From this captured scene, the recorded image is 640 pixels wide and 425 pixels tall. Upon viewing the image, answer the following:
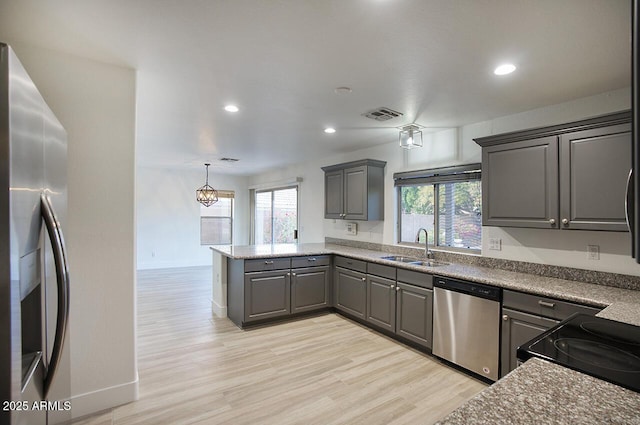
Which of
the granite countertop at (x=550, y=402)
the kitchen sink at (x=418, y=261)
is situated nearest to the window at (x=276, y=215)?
the kitchen sink at (x=418, y=261)

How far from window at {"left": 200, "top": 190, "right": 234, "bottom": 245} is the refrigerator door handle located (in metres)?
7.61

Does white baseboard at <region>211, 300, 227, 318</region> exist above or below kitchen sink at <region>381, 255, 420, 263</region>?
below

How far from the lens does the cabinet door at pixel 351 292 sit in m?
4.00

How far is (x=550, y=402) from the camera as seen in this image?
86cm

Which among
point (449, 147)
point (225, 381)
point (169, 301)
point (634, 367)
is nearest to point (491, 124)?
point (449, 147)

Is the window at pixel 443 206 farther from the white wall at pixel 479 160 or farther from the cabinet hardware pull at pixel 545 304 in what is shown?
the cabinet hardware pull at pixel 545 304

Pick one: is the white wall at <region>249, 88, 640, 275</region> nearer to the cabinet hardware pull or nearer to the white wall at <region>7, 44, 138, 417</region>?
the cabinet hardware pull

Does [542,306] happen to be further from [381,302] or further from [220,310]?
[220,310]

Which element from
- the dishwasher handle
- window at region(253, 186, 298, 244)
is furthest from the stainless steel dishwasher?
window at region(253, 186, 298, 244)

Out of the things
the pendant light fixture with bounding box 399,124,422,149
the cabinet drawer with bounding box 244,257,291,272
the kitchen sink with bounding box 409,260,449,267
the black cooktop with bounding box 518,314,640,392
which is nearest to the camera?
the black cooktop with bounding box 518,314,640,392

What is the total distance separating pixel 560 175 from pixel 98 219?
345 cm

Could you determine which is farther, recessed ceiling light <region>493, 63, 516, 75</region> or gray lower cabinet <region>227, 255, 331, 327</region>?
gray lower cabinet <region>227, 255, 331, 327</region>

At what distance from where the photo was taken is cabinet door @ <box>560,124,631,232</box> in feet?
7.34

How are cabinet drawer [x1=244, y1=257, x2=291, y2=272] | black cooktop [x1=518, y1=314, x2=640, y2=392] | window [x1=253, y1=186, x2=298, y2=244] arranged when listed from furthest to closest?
window [x1=253, y1=186, x2=298, y2=244] → cabinet drawer [x1=244, y1=257, x2=291, y2=272] → black cooktop [x1=518, y1=314, x2=640, y2=392]
